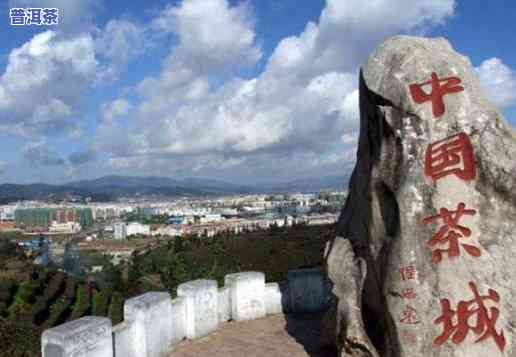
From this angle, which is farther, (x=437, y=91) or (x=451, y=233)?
(x=437, y=91)

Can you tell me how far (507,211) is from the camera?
536 centimetres

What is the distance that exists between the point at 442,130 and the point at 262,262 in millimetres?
9187

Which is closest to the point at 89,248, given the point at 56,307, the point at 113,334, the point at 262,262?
the point at 56,307

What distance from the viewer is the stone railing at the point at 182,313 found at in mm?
5691

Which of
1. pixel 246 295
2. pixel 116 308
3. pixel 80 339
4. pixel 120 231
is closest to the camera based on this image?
pixel 80 339

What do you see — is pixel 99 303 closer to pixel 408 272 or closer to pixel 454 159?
pixel 408 272

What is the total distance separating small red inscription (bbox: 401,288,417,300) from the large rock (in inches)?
0.4

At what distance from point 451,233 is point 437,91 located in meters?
1.55

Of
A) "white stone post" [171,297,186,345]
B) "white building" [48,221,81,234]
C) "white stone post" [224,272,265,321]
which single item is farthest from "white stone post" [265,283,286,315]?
"white building" [48,221,81,234]

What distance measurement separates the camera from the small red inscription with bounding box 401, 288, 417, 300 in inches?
208

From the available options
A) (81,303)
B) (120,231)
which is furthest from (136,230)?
(81,303)

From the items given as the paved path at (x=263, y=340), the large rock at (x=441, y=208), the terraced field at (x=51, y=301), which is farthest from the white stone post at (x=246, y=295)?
the terraced field at (x=51, y=301)

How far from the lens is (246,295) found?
9055 mm

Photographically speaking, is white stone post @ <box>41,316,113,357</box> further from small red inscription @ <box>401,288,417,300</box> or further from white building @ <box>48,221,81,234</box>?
white building @ <box>48,221,81,234</box>
